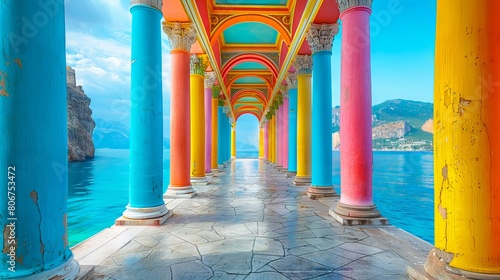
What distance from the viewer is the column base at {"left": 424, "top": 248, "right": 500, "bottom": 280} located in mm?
2545

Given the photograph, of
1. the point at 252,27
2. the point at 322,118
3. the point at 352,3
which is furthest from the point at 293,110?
the point at 352,3

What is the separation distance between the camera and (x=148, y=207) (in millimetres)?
5543

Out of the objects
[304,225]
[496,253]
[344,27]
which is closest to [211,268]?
[304,225]

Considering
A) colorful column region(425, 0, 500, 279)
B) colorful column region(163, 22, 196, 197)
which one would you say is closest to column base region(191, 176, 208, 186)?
colorful column region(163, 22, 196, 197)

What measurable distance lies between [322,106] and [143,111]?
5.51 meters

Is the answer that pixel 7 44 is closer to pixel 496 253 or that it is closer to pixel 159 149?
pixel 159 149

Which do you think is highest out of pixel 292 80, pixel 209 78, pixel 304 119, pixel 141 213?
pixel 209 78

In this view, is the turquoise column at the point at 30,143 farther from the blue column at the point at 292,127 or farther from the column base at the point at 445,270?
the blue column at the point at 292,127

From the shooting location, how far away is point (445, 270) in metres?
2.72

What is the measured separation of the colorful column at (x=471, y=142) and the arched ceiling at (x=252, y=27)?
5.45m

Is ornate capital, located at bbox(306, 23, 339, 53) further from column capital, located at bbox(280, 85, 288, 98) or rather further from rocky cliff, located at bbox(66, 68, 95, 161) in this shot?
rocky cliff, located at bbox(66, 68, 95, 161)

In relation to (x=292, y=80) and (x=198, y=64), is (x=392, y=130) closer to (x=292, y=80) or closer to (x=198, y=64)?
(x=292, y=80)

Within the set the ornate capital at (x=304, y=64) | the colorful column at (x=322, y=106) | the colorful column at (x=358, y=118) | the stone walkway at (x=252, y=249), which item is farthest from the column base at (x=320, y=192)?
the ornate capital at (x=304, y=64)

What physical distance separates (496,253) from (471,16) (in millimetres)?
2272
